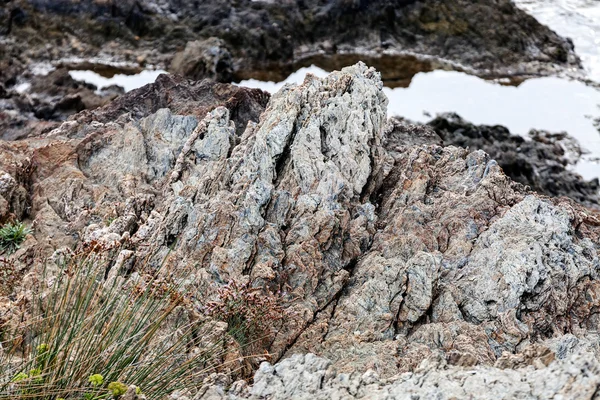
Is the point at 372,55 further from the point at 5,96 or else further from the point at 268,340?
the point at 268,340

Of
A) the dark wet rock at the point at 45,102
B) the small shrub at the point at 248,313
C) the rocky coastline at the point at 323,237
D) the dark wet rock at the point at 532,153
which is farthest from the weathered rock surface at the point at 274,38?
the small shrub at the point at 248,313

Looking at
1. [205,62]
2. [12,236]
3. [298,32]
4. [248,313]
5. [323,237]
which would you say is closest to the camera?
[248,313]

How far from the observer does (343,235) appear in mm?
8586

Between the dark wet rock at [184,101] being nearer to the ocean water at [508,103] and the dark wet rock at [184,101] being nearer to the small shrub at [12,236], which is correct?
the small shrub at [12,236]

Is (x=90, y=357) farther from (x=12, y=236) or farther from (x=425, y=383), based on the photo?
(x=12, y=236)

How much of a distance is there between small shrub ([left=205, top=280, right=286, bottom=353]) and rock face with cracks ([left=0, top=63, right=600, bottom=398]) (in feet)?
0.68

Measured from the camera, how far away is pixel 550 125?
62.9ft

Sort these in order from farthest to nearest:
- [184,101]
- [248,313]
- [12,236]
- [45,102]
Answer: [45,102], [184,101], [12,236], [248,313]

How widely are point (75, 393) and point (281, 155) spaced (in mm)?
5264

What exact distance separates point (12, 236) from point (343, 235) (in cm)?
452

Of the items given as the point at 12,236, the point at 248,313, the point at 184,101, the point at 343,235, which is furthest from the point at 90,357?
the point at 184,101

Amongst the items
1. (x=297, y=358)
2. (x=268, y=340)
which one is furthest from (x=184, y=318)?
(x=297, y=358)

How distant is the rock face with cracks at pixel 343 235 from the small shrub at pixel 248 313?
0.21 m

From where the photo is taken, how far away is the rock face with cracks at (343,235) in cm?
638
